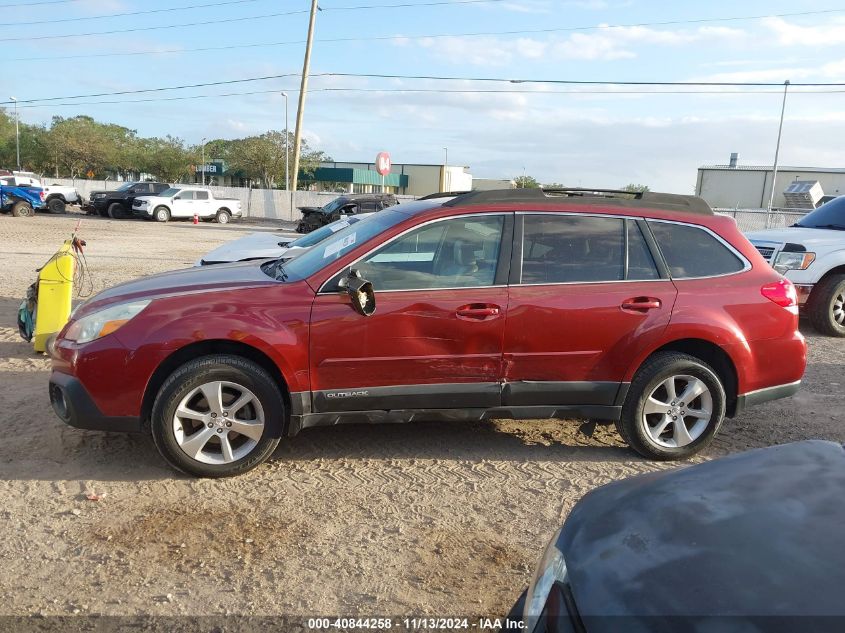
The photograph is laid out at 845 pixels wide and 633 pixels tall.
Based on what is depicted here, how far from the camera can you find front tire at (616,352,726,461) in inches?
176

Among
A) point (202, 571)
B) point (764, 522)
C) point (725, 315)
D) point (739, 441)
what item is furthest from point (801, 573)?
point (739, 441)

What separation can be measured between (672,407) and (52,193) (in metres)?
31.5

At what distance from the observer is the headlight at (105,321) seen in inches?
157

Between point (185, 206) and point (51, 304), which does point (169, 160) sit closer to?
point (185, 206)

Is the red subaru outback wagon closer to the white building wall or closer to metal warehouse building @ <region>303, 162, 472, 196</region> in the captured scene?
the white building wall

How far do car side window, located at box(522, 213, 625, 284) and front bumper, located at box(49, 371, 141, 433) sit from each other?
260 cm

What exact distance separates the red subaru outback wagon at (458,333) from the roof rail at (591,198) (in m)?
0.02

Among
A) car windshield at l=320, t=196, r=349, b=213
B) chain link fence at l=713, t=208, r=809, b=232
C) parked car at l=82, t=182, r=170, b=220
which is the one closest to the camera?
car windshield at l=320, t=196, r=349, b=213

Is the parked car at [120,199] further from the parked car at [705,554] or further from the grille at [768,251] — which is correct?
the parked car at [705,554]

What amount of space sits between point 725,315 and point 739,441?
1157 millimetres

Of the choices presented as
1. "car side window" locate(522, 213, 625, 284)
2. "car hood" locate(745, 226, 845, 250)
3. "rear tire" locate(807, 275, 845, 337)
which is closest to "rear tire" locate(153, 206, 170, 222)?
"car hood" locate(745, 226, 845, 250)

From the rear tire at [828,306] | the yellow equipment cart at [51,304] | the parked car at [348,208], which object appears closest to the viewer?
the yellow equipment cart at [51,304]

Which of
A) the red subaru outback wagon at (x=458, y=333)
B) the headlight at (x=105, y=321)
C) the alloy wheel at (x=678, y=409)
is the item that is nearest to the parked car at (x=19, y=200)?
the red subaru outback wagon at (x=458, y=333)

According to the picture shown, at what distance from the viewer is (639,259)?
4504 millimetres
